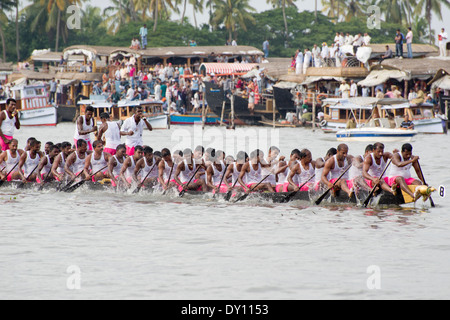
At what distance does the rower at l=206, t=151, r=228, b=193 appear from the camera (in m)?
18.2

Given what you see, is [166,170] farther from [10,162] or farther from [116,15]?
[116,15]

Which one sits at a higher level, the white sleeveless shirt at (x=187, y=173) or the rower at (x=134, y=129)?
the rower at (x=134, y=129)

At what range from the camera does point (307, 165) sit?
17.4 metres

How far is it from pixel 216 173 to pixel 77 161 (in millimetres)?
3580

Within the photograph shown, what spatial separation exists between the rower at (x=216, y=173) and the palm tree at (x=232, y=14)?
5886cm

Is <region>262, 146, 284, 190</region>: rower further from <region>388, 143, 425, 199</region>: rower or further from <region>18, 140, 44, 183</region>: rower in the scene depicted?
<region>18, 140, 44, 183</region>: rower

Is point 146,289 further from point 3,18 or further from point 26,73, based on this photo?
point 3,18

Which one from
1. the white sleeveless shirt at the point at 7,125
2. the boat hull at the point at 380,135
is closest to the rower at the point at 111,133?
the white sleeveless shirt at the point at 7,125

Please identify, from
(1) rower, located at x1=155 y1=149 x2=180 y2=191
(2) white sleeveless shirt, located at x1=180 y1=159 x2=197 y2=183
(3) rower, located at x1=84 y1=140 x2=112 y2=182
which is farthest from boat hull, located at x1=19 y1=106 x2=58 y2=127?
(2) white sleeveless shirt, located at x1=180 y1=159 x2=197 y2=183

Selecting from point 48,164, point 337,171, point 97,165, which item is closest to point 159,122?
point 48,164

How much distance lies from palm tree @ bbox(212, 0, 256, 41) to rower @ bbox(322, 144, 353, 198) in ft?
198

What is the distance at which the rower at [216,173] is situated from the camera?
59.9ft

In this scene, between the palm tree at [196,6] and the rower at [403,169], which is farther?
the palm tree at [196,6]

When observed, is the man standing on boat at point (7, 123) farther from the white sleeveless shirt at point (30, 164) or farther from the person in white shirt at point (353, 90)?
the person in white shirt at point (353, 90)
